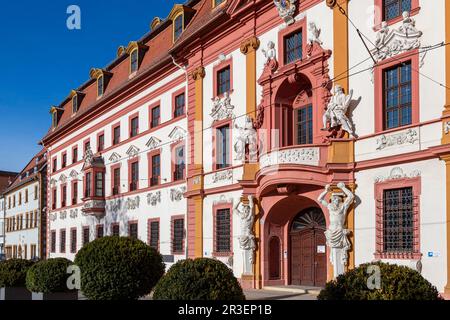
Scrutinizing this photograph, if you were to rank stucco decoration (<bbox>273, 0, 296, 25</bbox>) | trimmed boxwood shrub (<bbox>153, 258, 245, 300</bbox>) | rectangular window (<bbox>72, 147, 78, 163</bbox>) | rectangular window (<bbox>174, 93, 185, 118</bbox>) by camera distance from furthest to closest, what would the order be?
rectangular window (<bbox>72, 147, 78, 163</bbox>) → rectangular window (<bbox>174, 93, 185, 118</bbox>) → stucco decoration (<bbox>273, 0, 296, 25</bbox>) → trimmed boxwood shrub (<bbox>153, 258, 245, 300</bbox>)

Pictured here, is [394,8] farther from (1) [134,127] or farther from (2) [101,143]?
(2) [101,143]

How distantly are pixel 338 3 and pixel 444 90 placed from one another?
18.2ft

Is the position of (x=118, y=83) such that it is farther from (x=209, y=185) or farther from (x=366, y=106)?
(x=366, y=106)

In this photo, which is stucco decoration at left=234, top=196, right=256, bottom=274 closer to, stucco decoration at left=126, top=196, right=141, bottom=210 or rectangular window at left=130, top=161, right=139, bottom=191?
stucco decoration at left=126, top=196, right=141, bottom=210

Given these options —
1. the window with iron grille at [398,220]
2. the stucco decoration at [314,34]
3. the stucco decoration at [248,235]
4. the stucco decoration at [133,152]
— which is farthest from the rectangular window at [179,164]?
the window with iron grille at [398,220]

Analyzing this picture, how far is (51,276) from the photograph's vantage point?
18312 mm

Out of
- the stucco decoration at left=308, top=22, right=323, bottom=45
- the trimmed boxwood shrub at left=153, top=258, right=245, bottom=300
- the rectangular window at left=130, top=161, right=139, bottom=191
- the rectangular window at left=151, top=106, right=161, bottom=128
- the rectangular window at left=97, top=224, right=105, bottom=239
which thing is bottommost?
the rectangular window at left=97, top=224, right=105, bottom=239

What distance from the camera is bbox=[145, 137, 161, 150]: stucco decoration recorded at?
104ft

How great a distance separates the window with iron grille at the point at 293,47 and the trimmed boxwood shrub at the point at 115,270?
10.1m

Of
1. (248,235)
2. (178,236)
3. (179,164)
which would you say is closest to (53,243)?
(178,236)

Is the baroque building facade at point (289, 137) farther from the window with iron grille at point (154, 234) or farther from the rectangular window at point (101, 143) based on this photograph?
the rectangular window at point (101, 143)

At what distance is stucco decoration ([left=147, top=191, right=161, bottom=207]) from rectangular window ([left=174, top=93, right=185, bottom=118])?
4432 millimetres

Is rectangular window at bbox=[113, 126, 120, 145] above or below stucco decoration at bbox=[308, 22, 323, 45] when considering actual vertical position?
below

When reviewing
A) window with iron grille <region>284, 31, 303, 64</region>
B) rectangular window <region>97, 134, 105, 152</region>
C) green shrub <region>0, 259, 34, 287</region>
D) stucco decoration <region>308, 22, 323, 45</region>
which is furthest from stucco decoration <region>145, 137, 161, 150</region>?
stucco decoration <region>308, 22, 323, 45</region>
